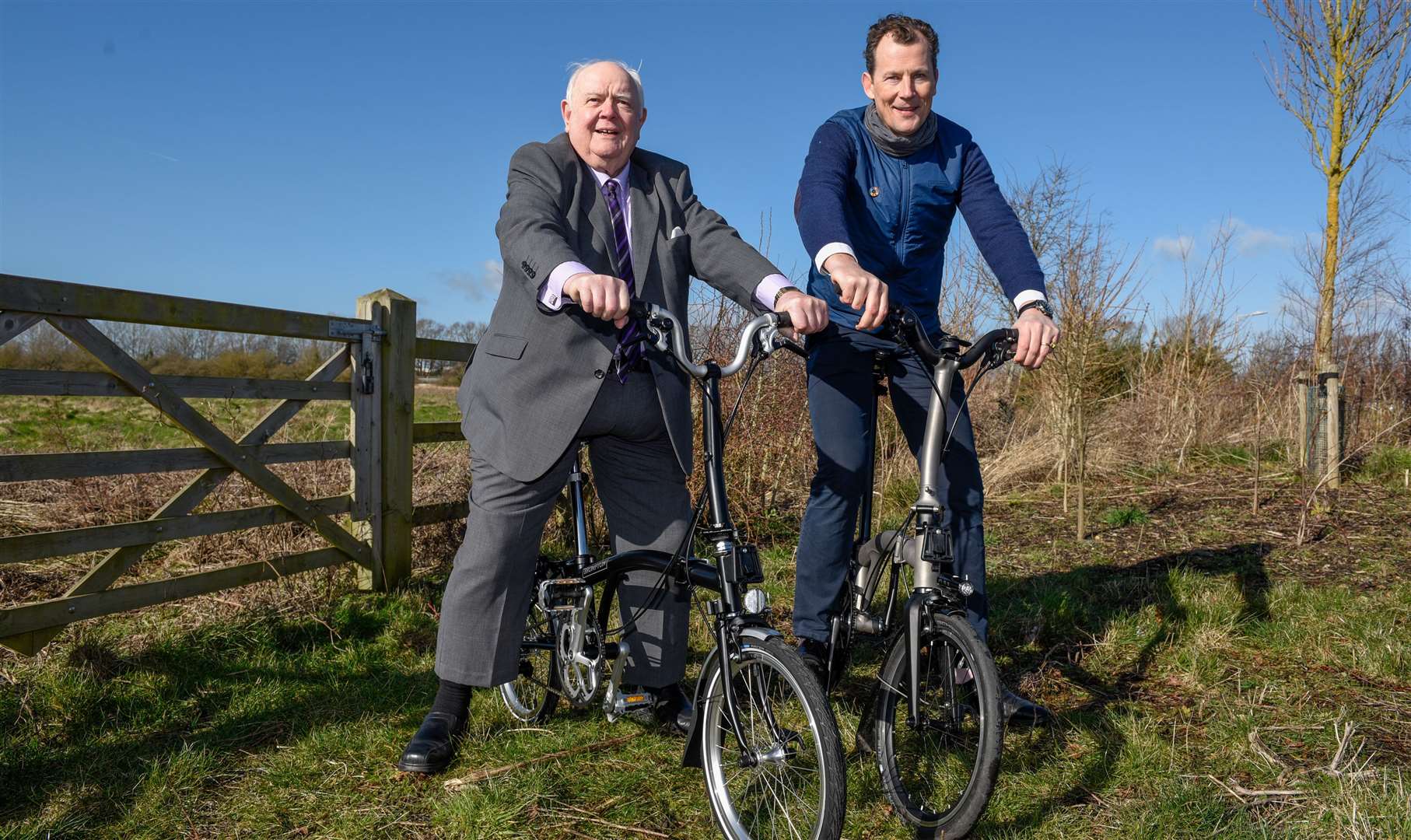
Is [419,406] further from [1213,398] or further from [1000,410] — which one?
[1213,398]

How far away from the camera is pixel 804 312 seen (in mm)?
2543

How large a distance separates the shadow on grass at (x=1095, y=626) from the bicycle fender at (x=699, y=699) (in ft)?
2.76

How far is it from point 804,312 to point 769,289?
0.29 m

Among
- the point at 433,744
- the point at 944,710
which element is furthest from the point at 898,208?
the point at 433,744

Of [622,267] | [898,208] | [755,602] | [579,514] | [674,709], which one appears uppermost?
[898,208]

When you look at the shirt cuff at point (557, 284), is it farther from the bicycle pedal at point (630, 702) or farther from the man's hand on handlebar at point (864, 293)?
the bicycle pedal at point (630, 702)

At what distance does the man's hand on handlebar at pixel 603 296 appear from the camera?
2410 millimetres

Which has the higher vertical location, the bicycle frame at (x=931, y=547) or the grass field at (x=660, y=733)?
the bicycle frame at (x=931, y=547)

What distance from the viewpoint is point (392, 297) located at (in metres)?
5.52

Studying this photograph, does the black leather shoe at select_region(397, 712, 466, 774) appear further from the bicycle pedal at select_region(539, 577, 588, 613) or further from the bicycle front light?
the bicycle front light

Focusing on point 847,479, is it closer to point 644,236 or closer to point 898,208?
point 898,208

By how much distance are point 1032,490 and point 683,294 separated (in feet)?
19.8

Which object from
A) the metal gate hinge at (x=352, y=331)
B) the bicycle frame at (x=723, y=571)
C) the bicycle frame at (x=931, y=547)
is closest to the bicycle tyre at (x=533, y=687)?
the bicycle frame at (x=723, y=571)

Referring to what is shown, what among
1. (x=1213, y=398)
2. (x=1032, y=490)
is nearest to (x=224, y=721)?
(x=1032, y=490)
